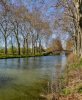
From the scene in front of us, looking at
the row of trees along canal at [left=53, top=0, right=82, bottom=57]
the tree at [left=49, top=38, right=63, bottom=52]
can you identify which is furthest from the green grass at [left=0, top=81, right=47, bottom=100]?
the tree at [left=49, top=38, right=63, bottom=52]

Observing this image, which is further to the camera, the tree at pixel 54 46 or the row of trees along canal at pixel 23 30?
the tree at pixel 54 46

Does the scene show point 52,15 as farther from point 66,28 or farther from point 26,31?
point 26,31

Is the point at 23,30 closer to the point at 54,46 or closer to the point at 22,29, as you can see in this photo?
the point at 22,29

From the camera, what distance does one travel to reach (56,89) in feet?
46.6

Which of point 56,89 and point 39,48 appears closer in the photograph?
point 56,89

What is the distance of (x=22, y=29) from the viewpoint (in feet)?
280

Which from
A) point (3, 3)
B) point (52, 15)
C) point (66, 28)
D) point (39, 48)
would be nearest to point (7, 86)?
point (3, 3)

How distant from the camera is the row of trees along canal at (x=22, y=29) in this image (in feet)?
228

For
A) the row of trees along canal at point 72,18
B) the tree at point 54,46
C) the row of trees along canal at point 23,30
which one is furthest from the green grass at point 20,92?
the tree at point 54,46

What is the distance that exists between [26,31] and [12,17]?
56.8 ft

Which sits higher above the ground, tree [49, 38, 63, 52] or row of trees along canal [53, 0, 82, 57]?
row of trees along canal [53, 0, 82, 57]

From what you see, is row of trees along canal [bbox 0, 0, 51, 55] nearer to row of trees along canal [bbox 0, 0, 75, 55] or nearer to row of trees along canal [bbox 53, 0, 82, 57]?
row of trees along canal [bbox 0, 0, 75, 55]

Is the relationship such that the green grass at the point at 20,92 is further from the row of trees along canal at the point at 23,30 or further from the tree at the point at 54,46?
the tree at the point at 54,46

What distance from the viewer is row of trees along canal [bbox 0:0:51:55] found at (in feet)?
228
